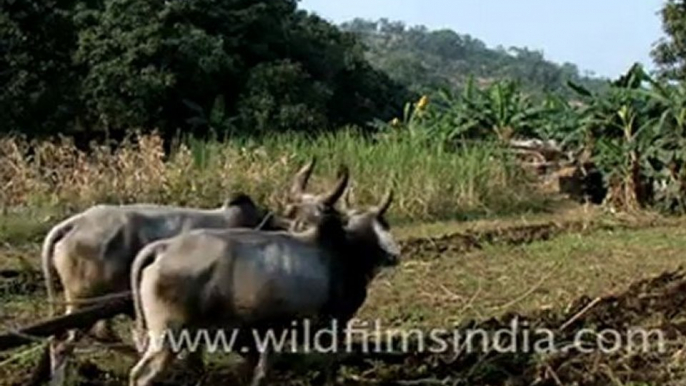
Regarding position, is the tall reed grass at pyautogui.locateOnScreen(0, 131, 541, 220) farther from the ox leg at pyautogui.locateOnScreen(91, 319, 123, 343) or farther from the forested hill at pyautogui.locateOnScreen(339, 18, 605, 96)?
the forested hill at pyautogui.locateOnScreen(339, 18, 605, 96)

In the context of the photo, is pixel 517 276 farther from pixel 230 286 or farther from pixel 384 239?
pixel 230 286

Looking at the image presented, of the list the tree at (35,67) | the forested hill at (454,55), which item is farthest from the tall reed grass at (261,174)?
the forested hill at (454,55)

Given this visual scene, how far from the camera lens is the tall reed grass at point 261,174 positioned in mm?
14656

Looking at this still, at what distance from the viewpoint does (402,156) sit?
16.7 m

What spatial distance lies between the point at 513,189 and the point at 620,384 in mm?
11311

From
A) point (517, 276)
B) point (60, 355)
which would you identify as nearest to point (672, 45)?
point (517, 276)

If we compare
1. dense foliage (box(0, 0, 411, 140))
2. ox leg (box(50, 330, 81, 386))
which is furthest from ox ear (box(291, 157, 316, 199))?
dense foliage (box(0, 0, 411, 140))

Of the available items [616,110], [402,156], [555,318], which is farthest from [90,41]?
[555,318]

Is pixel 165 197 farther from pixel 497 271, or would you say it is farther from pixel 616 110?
pixel 616 110

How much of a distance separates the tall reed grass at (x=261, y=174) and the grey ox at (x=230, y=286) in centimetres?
766

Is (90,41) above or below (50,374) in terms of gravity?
above

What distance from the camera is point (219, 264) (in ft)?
19.1

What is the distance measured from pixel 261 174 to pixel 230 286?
9.77 metres

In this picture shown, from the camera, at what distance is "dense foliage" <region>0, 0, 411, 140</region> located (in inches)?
894
